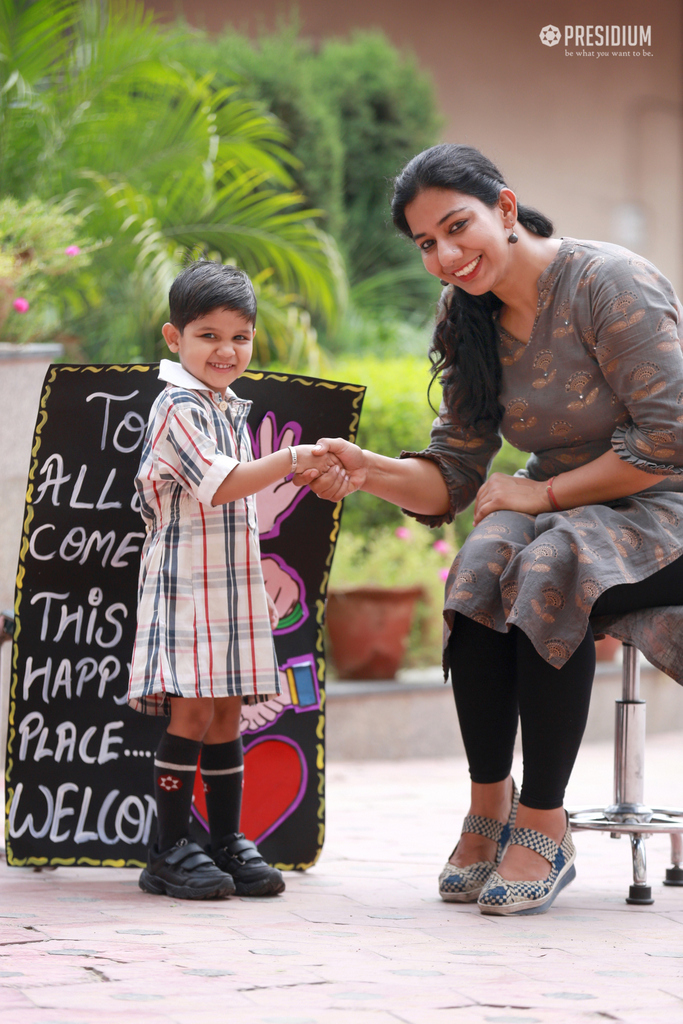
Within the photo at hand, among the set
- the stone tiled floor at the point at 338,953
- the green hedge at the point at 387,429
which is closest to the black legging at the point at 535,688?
the stone tiled floor at the point at 338,953

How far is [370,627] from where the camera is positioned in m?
4.78

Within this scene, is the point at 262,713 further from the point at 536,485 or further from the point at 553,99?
the point at 553,99

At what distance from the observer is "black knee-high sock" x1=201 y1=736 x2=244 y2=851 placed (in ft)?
7.36

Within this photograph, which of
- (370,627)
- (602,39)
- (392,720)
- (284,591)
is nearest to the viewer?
(284,591)

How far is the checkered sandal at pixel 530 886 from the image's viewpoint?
1.98 metres

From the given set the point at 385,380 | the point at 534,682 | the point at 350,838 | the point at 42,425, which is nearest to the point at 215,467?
the point at 42,425

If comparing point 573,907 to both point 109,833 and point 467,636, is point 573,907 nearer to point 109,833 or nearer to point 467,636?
point 467,636

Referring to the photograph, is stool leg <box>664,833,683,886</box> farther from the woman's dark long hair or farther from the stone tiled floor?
the woman's dark long hair

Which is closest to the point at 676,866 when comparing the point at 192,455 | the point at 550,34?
the point at 192,455

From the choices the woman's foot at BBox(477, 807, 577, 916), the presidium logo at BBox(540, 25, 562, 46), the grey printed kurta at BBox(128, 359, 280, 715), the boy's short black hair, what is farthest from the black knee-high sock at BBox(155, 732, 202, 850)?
the presidium logo at BBox(540, 25, 562, 46)

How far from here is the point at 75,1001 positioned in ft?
4.60

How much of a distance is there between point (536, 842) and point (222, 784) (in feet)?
1.97

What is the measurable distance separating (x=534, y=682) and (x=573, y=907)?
1.38 ft

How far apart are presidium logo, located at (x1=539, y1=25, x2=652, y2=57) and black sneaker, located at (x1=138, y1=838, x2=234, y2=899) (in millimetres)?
8971
